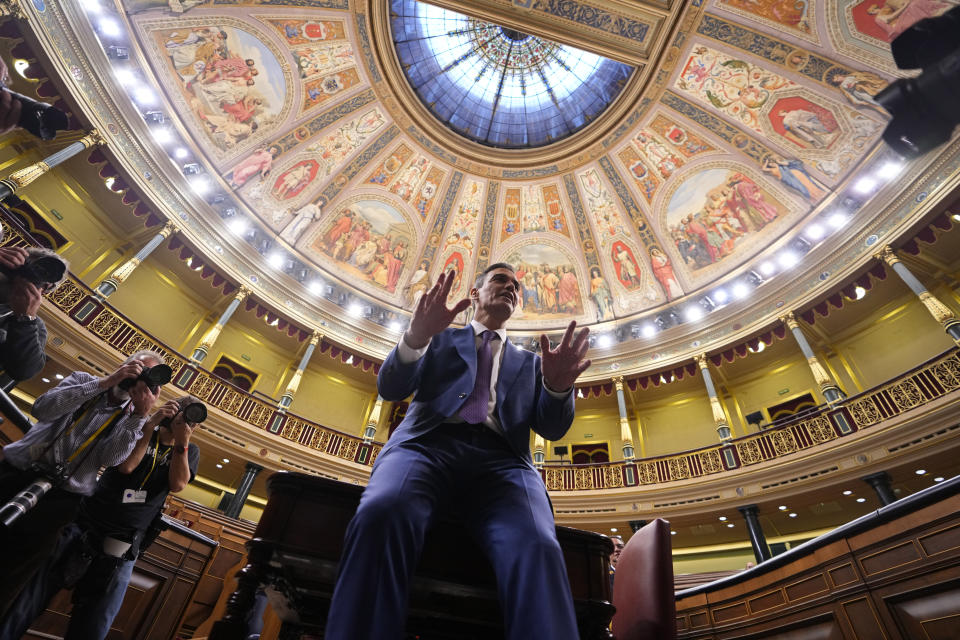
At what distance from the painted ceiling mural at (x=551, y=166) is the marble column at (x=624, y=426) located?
10.5 ft

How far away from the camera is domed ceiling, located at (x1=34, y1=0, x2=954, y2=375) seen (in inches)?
466

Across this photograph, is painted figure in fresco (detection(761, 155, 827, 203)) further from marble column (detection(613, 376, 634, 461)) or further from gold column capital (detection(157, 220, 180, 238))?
gold column capital (detection(157, 220, 180, 238))

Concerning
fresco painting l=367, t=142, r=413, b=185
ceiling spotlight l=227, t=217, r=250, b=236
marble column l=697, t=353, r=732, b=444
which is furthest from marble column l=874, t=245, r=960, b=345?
ceiling spotlight l=227, t=217, r=250, b=236

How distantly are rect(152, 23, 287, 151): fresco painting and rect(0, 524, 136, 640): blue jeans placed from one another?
14.4 m

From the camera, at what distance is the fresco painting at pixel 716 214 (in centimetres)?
1425

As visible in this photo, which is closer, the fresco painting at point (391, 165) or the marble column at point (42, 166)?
the marble column at point (42, 166)

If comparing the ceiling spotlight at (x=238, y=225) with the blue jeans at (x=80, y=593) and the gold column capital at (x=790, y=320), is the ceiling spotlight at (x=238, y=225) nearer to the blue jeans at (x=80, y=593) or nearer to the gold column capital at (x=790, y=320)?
the blue jeans at (x=80, y=593)

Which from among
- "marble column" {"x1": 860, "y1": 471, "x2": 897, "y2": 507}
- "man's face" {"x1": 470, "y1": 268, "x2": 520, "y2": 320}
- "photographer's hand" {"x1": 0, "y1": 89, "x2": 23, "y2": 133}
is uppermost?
"marble column" {"x1": 860, "y1": 471, "x2": 897, "y2": 507}

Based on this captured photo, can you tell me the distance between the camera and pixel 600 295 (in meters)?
17.3

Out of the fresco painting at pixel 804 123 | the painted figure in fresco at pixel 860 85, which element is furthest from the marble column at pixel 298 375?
the painted figure in fresco at pixel 860 85

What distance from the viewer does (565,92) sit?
17.2 metres

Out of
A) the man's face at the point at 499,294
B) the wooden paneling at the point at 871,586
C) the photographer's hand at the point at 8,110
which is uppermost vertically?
the photographer's hand at the point at 8,110

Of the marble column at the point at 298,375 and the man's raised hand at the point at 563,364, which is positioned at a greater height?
the marble column at the point at 298,375

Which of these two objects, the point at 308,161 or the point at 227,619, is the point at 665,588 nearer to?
the point at 227,619
